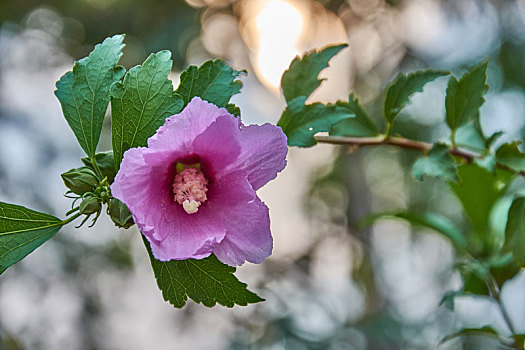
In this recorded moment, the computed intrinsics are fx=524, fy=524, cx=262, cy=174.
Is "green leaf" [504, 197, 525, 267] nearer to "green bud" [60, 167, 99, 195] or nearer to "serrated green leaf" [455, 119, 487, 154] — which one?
"serrated green leaf" [455, 119, 487, 154]

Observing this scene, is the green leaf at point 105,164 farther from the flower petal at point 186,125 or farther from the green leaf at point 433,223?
the green leaf at point 433,223

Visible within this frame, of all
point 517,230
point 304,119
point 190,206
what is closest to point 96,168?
point 190,206

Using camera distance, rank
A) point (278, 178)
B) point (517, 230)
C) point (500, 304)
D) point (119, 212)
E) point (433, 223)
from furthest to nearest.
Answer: point (278, 178) → point (433, 223) → point (500, 304) → point (517, 230) → point (119, 212)

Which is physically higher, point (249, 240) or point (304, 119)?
point (304, 119)

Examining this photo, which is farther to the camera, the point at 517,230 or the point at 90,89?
the point at 517,230

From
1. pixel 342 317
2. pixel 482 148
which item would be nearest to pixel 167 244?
pixel 482 148

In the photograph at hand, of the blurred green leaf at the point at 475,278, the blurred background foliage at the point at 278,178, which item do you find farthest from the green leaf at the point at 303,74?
the blurred background foliage at the point at 278,178

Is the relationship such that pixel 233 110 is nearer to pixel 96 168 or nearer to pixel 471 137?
pixel 96 168

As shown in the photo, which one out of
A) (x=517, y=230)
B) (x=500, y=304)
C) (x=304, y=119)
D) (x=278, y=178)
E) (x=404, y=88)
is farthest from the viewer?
(x=278, y=178)

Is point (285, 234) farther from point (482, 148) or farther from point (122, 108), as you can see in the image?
point (122, 108)
